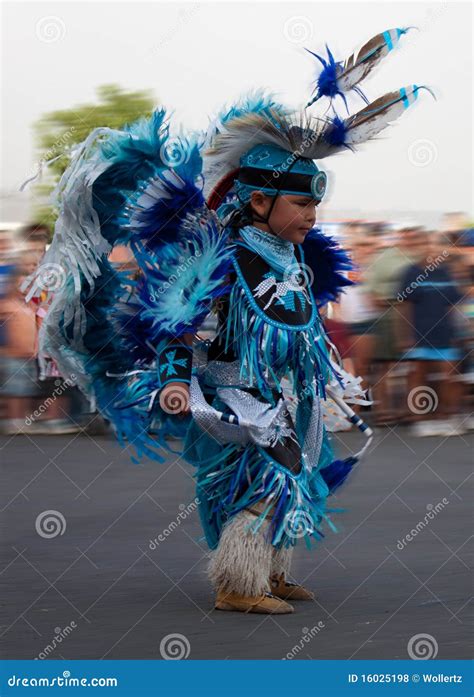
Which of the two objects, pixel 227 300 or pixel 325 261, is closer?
pixel 227 300

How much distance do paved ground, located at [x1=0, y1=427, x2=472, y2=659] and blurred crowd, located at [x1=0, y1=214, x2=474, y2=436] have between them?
67.5 inches

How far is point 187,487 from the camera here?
9.95m

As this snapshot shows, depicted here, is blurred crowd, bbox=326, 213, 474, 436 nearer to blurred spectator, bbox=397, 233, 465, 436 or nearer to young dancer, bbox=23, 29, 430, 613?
blurred spectator, bbox=397, 233, 465, 436

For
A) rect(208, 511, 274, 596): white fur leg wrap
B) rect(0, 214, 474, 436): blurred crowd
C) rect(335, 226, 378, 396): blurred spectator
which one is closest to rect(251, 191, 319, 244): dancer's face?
rect(208, 511, 274, 596): white fur leg wrap

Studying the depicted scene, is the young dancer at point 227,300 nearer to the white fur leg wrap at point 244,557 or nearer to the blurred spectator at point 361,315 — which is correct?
the white fur leg wrap at point 244,557

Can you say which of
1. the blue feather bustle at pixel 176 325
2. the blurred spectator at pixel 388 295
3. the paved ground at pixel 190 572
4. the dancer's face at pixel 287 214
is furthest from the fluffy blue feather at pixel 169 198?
the blurred spectator at pixel 388 295

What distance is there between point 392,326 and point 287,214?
6147 mm

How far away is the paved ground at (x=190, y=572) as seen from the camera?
5566 mm

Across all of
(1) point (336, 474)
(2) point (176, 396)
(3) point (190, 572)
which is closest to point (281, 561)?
(1) point (336, 474)

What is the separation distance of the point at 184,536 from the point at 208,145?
2.34 m

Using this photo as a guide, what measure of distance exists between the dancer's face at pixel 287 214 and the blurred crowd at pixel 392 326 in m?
5.61

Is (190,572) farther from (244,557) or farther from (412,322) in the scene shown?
(412,322)

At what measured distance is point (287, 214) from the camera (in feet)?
19.9

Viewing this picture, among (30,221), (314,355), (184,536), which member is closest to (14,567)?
(184,536)
